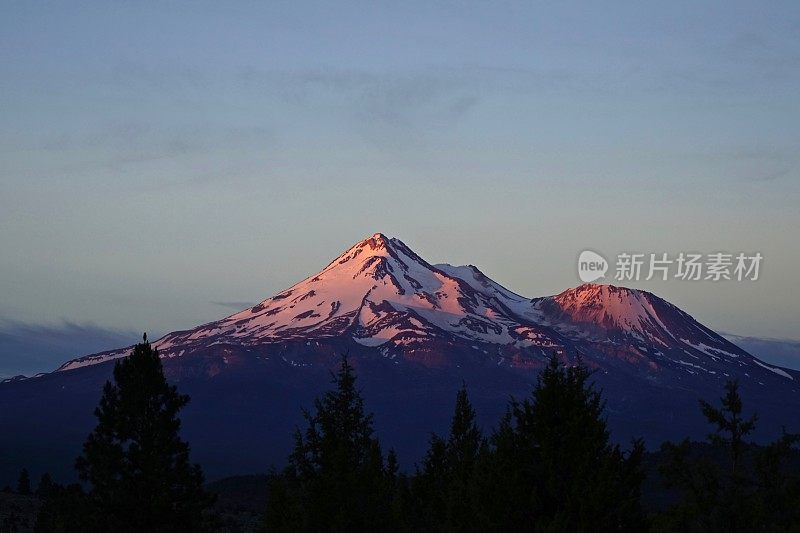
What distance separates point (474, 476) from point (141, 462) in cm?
1230

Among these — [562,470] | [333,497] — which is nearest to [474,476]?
[562,470]

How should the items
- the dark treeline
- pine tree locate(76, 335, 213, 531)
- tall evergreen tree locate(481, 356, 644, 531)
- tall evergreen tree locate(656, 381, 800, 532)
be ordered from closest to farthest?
tall evergreen tree locate(481, 356, 644, 531), the dark treeline, tall evergreen tree locate(656, 381, 800, 532), pine tree locate(76, 335, 213, 531)

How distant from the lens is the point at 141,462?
3562 centimetres

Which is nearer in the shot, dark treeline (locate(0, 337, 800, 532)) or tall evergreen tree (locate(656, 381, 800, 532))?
dark treeline (locate(0, 337, 800, 532))

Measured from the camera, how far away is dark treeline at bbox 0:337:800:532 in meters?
23.8

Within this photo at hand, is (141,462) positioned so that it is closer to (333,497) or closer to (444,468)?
(333,497)

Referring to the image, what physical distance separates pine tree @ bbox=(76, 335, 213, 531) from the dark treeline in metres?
0.04

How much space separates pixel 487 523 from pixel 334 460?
795 centimetres

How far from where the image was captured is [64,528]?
4103 centimetres

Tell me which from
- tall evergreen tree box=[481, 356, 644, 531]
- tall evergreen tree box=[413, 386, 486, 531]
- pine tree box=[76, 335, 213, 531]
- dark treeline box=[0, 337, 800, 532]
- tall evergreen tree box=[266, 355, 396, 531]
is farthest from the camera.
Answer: tall evergreen tree box=[413, 386, 486, 531]

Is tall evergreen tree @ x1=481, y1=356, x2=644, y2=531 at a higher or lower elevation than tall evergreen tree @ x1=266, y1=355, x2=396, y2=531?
higher

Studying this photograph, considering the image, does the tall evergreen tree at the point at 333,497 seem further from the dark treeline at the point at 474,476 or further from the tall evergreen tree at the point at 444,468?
the tall evergreen tree at the point at 444,468

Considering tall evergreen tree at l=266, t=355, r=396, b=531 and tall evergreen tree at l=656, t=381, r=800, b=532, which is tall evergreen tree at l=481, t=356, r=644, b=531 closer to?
tall evergreen tree at l=656, t=381, r=800, b=532

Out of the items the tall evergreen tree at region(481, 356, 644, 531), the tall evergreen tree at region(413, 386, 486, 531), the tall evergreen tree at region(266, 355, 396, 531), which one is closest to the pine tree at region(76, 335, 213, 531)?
the tall evergreen tree at region(266, 355, 396, 531)
